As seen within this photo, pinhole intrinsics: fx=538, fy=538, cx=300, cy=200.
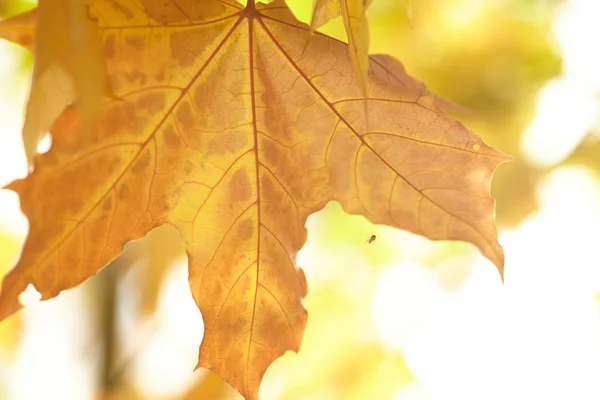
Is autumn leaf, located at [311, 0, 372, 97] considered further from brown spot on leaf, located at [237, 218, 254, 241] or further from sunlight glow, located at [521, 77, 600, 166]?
sunlight glow, located at [521, 77, 600, 166]

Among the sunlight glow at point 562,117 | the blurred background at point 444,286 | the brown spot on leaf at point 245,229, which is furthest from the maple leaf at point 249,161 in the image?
the sunlight glow at point 562,117

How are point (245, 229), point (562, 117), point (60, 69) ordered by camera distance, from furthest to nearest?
point (562, 117)
point (245, 229)
point (60, 69)

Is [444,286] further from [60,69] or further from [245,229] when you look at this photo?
[60,69]

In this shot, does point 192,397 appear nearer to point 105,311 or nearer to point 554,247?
point 105,311

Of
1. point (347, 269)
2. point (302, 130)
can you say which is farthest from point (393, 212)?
point (347, 269)

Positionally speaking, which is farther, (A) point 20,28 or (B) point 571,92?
(B) point 571,92

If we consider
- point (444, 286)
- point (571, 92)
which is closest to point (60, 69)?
point (444, 286)
